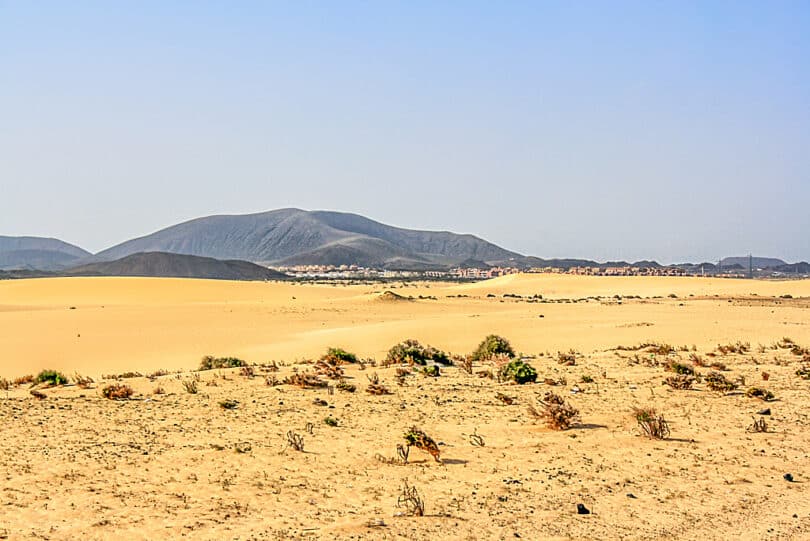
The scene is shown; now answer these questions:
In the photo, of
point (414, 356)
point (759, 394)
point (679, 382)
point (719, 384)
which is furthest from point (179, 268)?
point (759, 394)

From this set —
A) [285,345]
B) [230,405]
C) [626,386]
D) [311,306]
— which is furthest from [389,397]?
[311,306]

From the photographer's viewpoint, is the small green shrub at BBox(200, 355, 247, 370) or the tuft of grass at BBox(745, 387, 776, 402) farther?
the small green shrub at BBox(200, 355, 247, 370)

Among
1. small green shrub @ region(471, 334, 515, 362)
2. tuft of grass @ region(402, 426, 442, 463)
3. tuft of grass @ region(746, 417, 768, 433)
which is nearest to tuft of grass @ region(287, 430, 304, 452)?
tuft of grass @ region(402, 426, 442, 463)

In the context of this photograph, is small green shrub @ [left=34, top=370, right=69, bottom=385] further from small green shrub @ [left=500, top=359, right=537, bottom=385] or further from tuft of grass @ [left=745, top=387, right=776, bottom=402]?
tuft of grass @ [left=745, top=387, right=776, bottom=402]

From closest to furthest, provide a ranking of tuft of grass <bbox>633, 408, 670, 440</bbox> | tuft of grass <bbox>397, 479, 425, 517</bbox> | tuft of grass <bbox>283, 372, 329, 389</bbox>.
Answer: tuft of grass <bbox>397, 479, 425, 517</bbox> < tuft of grass <bbox>633, 408, 670, 440</bbox> < tuft of grass <bbox>283, 372, 329, 389</bbox>

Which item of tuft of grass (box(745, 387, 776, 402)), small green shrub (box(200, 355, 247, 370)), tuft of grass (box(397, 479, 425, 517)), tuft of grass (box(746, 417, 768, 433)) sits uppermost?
tuft of grass (box(745, 387, 776, 402))

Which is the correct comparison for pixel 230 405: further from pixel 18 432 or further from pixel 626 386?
pixel 626 386

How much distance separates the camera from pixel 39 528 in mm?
7207

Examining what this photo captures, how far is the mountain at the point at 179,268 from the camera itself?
152 m

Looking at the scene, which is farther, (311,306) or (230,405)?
(311,306)

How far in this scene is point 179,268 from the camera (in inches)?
6255

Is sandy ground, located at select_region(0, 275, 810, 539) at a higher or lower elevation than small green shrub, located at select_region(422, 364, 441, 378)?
lower

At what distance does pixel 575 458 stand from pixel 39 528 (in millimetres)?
Result: 5772

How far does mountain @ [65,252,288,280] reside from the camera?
152 meters
